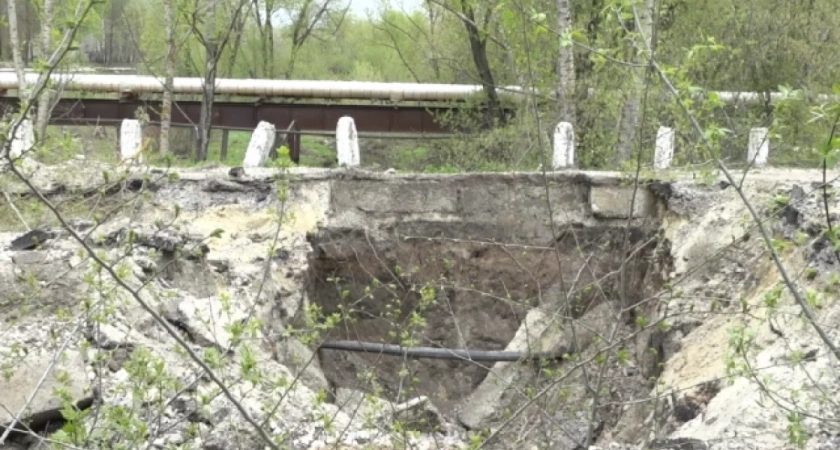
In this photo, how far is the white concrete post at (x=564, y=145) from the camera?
32.6ft

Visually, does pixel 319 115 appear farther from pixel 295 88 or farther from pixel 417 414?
pixel 417 414

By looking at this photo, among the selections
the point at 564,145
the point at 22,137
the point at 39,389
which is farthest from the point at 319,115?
the point at 22,137

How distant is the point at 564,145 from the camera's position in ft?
32.7

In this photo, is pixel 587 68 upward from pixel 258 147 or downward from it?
upward

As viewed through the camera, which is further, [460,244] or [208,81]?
[208,81]

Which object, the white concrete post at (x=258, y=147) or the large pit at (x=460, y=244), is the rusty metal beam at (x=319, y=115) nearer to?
the white concrete post at (x=258, y=147)

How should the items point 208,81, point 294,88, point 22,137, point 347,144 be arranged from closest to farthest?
point 22,137
point 347,144
point 208,81
point 294,88

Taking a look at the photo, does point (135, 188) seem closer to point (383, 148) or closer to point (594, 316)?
point (594, 316)

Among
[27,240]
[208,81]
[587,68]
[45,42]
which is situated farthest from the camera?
[208,81]

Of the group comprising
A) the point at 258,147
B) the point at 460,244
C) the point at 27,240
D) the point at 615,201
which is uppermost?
the point at 258,147

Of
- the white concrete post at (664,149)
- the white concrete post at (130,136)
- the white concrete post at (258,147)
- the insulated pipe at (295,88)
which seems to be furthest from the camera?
the insulated pipe at (295,88)

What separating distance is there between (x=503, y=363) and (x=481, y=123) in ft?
20.8

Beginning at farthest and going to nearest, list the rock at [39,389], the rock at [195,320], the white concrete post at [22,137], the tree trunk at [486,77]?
1. the tree trunk at [486,77]
2. the rock at [195,320]
3. the rock at [39,389]
4. the white concrete post at [22,137]

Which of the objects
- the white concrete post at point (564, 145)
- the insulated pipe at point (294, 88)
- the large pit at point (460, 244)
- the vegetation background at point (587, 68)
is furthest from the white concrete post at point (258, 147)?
the insulated pipe at point (294, 88)
